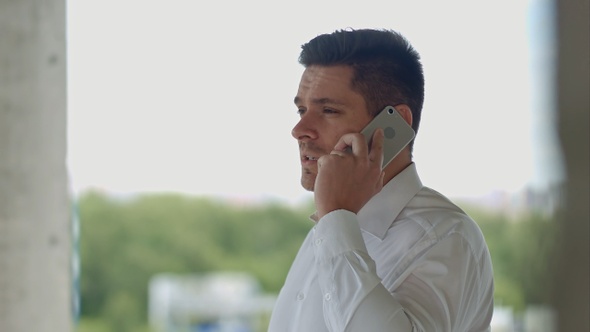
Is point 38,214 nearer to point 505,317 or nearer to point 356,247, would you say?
point 356,247

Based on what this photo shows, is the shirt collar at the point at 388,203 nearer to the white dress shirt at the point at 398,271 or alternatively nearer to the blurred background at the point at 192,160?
the white dress shirt at the point at 398,271

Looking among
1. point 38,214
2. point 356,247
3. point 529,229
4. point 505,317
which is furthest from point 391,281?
point 505,317

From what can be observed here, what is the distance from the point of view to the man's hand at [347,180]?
3.40 ft

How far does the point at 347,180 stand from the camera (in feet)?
3.41

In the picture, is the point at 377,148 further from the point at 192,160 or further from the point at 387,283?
the point at 192,160

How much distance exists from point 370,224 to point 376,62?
0.26m

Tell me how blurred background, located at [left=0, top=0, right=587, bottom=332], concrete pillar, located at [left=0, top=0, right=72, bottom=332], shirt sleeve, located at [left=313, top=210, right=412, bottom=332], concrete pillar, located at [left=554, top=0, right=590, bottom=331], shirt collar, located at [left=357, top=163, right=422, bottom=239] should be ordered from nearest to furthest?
concrete pillar, located at [left=554, top=0, right=590, bottom=331]
shirt sleeve, located at [left=313, top=210, right=412, bottom=332]
shirt collar, located at [left=357, top=163, right=422, bottom=239]
concrete pillar, located at [left=0, top=0, right=72, bottom=332]
blurred background, located at [left=0, top=0, right=587, bottom=332]

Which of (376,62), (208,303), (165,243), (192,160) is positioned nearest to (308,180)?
(376,62)

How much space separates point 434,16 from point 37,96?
8136 mm

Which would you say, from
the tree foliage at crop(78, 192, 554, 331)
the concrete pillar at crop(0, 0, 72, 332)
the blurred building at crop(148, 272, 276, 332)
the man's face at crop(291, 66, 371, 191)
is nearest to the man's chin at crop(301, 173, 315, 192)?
the man's face at crop(291, 66, 371, 191)

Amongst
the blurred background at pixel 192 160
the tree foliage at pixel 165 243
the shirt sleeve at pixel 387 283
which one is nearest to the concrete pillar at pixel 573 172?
the shirt sleeve at pixel 387 283

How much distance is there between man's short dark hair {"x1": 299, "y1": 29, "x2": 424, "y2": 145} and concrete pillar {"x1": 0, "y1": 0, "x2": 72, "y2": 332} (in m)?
1.04

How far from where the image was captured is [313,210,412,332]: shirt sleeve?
0.90 meters

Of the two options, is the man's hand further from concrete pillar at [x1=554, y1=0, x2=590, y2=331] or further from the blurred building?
the blurred building
